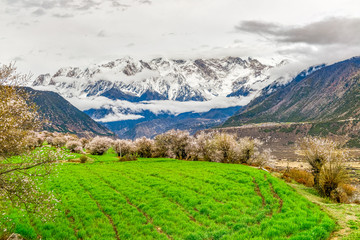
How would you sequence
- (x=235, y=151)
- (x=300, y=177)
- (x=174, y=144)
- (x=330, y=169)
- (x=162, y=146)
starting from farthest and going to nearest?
(x=162, y=146) → (x=174, y=144) → (x=235, y=151) → (x=300, y=177) → (x=330, y=169)

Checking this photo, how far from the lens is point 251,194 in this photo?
28734 mm

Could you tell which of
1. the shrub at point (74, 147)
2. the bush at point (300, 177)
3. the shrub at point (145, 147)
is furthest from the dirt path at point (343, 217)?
the shrub at point (74, 147)

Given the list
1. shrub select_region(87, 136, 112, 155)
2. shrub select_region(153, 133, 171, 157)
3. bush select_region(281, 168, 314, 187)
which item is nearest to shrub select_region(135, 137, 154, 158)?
shrub select_region(153, 133, 171, 157)

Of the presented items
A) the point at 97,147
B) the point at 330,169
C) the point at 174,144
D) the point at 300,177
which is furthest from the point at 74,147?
the point at 330,169

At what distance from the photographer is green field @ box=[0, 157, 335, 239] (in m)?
18.8

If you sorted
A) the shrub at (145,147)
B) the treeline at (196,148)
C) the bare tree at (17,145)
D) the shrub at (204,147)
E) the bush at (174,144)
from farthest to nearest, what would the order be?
the shrub at (145,147) → the bush at (174,144) → the shrub at (204,147) → the treeline at (196,148) → the bare tree at (17,145)

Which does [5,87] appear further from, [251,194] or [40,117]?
[251,194]

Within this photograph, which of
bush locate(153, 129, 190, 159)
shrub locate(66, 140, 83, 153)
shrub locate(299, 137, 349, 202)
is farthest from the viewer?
shrub locate(66, 140, 83, 153)

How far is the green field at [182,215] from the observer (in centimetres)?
1880

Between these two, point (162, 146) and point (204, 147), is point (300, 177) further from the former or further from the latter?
point (162, 146)

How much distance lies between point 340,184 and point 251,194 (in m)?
15.8

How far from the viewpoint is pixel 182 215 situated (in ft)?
73.3

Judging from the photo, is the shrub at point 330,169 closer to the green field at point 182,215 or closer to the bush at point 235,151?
the green field at point 182,215

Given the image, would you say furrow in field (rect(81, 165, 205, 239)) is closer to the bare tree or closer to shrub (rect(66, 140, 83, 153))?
the bare tree
